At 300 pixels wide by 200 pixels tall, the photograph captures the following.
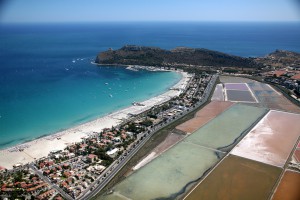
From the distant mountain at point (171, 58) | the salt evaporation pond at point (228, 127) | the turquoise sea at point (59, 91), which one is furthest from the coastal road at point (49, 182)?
the distant mountain at point (171, 58)

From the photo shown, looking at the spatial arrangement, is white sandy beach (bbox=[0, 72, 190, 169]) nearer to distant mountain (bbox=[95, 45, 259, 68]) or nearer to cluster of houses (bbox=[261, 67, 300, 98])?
cluster of houses (bbox=[261, 67, 300, 98])

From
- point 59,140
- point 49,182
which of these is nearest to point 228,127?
point 59,140

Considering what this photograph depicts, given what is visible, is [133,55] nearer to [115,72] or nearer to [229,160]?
[115,72]

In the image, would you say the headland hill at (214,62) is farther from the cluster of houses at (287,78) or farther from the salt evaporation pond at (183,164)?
the salt evaporation pond at (183,164)

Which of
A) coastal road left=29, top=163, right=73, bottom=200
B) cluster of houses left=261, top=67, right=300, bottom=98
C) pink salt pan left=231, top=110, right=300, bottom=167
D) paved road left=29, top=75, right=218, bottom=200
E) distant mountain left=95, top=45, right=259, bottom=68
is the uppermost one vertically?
distant mountain left=95, top=45, right=259, bottom=68

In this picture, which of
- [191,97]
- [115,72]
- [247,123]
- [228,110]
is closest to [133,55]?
[115,72]

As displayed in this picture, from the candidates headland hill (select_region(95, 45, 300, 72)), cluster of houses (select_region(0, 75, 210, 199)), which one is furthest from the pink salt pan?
headland hill (select_region(95, 45, 300, 72))
